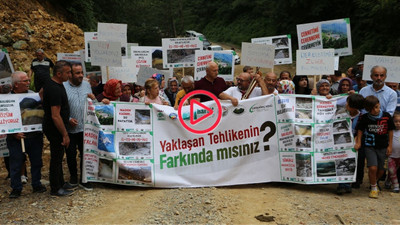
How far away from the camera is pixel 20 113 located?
6.15 metres

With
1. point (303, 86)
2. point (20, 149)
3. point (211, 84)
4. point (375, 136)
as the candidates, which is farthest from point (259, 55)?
point (20, 149)

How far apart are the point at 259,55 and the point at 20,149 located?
4755 mm

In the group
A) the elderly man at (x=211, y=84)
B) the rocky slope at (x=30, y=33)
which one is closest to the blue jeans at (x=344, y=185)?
the elderly man at (x=211, y=84)

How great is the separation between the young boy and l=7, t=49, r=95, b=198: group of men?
4.28 meters

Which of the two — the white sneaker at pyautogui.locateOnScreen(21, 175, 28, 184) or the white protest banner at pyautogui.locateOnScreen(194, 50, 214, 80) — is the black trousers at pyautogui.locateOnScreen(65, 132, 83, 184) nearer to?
the white sneaker at pyautogui.locateOnScreen(21, 175, 28, 184)

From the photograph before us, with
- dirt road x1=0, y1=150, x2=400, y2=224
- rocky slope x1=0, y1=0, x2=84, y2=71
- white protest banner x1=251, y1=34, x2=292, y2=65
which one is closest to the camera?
dirt road x1=0, y1=150, x2=400, y2=224

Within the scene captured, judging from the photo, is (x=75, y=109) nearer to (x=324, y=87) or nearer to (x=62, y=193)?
(x=62, y=193)

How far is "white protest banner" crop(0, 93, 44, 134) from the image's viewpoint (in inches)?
238

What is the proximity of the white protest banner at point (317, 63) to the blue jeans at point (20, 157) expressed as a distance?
16.3 feet

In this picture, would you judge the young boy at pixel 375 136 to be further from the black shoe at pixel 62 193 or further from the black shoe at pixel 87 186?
the black shoe at pixel 62 193

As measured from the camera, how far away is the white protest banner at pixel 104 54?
27.9ft

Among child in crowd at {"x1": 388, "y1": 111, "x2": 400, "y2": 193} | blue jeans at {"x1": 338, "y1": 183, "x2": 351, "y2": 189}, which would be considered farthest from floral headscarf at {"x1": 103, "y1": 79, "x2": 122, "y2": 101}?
child in crowd at {"x1": 388, "y1": 111, "x2": 400, "y2": 193}

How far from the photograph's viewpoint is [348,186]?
6383 millimetres
